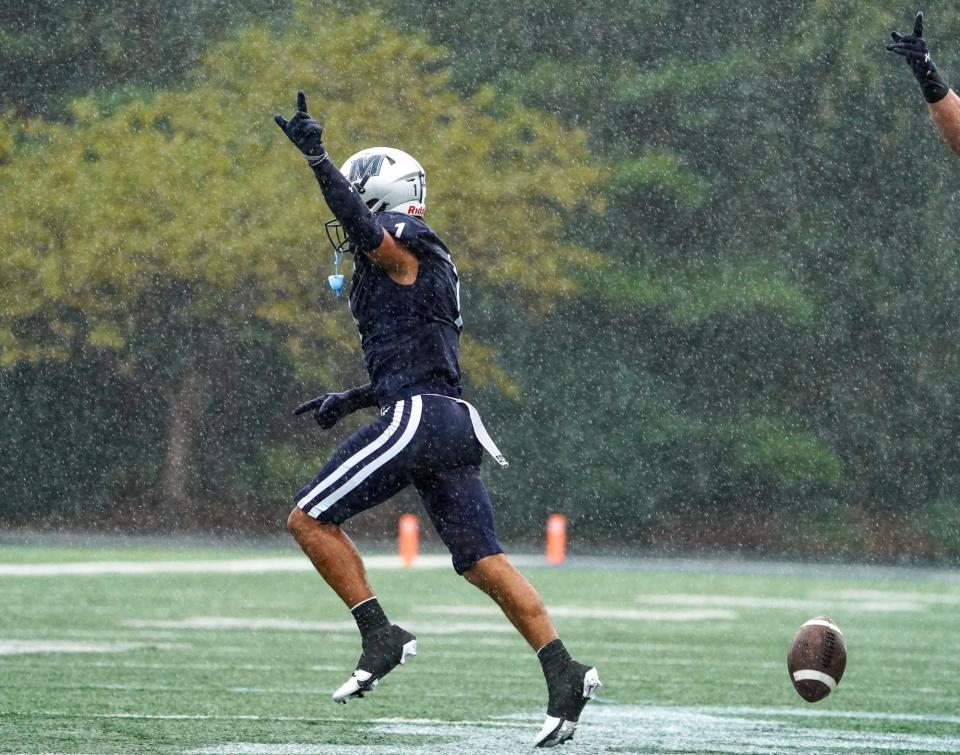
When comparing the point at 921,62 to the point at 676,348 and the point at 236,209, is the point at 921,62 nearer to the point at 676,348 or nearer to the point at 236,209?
the point at 236,209

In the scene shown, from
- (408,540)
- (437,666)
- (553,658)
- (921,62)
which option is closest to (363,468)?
(553,658)

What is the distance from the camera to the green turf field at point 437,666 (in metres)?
7.34

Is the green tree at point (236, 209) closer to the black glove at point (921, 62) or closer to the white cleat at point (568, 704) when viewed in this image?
the black glove at point (921, 62)

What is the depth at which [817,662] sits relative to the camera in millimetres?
6887

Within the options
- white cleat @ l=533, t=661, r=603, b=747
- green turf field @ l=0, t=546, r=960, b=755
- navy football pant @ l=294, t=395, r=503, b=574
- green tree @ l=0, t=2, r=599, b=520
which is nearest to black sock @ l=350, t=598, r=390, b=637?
navy football pant @ l=294, t=395, r=503, b=574

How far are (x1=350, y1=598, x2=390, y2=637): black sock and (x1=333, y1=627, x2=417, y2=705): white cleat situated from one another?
0.16ft

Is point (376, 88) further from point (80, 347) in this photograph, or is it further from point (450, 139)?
point (80, 347)

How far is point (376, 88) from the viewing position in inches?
1288

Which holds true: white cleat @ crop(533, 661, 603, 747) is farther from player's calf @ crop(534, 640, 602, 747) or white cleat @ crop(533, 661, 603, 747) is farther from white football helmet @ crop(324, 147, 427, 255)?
white football helmet @ crop(324, 147, 427, 255)

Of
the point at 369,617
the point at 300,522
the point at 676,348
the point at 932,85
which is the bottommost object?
the point at 676,348

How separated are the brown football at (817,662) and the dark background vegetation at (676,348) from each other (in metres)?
25.5

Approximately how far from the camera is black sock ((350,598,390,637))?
6.43m

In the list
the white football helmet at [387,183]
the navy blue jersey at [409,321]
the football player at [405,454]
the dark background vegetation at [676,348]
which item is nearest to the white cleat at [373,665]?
the football player at [405,454]

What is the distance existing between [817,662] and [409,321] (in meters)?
1.85
